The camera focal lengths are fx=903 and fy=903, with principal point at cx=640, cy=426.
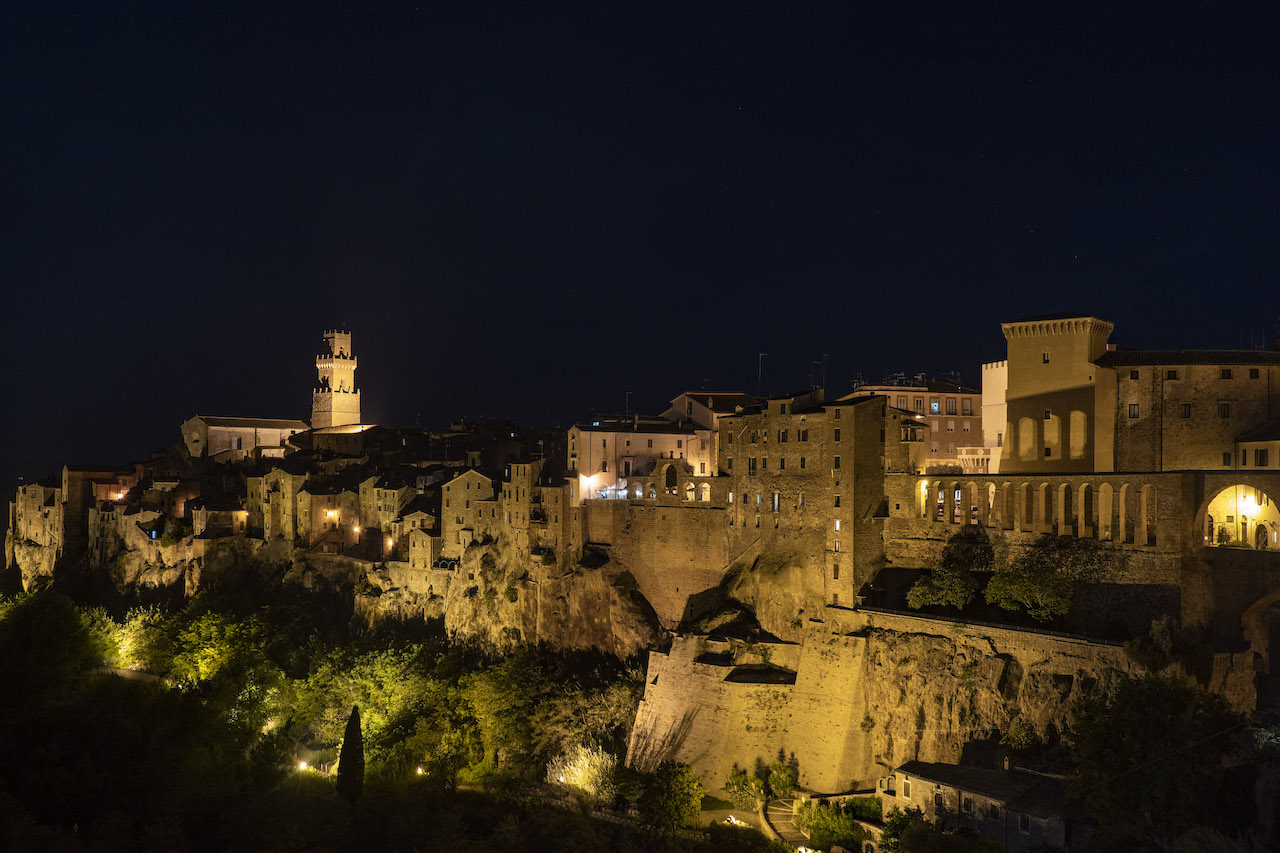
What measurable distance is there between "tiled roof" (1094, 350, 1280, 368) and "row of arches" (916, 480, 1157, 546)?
7.08 metres

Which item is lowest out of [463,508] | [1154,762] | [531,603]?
[1154,762]

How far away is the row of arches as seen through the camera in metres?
35.2

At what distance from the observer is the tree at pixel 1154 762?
2777cm

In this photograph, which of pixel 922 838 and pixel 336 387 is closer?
pixel 922 838

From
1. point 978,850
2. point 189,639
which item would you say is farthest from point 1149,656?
point 189,639

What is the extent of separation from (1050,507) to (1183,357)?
29.7 ft

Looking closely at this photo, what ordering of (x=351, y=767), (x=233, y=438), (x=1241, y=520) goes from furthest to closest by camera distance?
1. (x=233, y=438)
2. (x=351, y=767)
3. (x=1241, y=520)

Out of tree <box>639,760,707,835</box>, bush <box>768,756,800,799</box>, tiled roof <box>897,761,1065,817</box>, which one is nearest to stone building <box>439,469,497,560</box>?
tree <box>639,760,707,835</box>

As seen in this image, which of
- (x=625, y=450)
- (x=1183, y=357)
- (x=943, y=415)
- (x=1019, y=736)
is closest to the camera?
(x=1019, y=736)

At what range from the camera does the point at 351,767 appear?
39969 millimetres

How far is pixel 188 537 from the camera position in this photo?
207ft

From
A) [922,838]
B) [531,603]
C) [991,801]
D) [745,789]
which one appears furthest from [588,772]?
[991,801]

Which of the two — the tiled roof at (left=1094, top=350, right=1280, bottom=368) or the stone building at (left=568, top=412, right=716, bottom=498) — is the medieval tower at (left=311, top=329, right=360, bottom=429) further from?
the tiled roof at (left=1094, top=350, right=1280, bottom=368)

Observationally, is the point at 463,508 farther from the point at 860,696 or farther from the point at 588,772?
the point at 860,696
